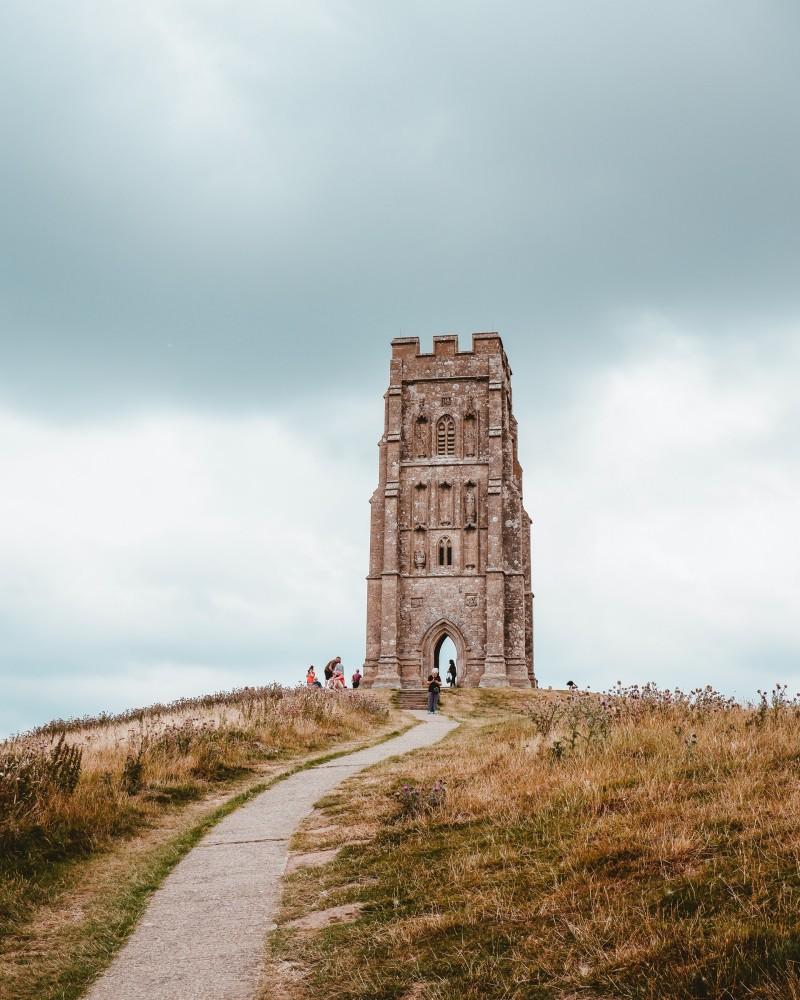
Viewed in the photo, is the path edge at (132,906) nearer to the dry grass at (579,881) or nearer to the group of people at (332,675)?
the dry grass at (579,881)

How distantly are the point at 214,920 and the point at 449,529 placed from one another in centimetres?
3750

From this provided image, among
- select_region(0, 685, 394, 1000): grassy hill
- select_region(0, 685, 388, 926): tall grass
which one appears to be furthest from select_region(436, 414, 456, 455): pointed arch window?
select_region(0, 685, 394, 1000): grassy hill

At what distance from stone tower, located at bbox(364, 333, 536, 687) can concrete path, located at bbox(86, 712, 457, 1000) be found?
31.6 m

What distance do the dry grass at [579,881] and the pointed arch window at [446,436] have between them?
3561 cm

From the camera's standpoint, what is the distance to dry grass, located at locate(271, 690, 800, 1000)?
13.7ft

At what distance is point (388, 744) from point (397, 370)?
1203 inches

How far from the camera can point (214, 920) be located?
6148 millimetres

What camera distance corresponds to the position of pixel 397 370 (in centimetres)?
4597

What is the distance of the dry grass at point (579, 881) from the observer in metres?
4.17

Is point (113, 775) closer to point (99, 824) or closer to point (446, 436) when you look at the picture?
point (99, 824)

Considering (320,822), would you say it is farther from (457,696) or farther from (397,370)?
(397,370)

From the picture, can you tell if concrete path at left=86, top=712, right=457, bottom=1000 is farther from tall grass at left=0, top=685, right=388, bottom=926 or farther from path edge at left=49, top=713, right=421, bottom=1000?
tall grass at left=0, top=685, right=388, bottom=926

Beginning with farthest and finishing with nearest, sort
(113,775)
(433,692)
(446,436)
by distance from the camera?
(446,436), (433,692), (113,775)

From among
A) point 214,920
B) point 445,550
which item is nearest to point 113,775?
point 214,920
